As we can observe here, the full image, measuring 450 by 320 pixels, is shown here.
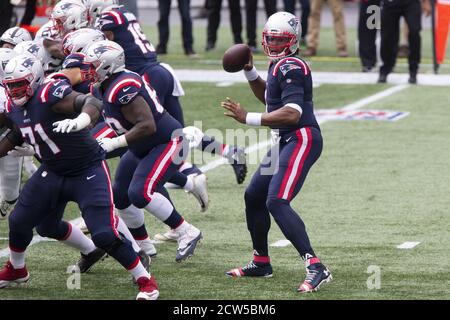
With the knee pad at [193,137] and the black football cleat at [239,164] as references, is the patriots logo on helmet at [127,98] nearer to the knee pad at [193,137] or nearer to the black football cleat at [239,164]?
the knee pad at [193,137]

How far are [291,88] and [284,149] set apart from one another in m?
0.41

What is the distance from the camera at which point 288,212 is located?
758 centimetres

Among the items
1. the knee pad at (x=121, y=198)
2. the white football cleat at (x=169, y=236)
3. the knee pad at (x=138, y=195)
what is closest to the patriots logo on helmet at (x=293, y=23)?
the knee pad at (x=138, y=195)

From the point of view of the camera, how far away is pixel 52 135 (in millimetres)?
7352

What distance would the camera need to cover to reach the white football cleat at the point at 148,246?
337 inches

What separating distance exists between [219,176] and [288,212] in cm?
402

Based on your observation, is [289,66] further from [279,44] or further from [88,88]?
[88,88]

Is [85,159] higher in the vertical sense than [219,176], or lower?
higher

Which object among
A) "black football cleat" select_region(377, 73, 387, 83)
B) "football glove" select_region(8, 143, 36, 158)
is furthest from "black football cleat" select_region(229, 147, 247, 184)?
"black football cleat" select_region(377, 73, 387, 83)

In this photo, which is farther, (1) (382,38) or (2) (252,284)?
(1) (382,38)

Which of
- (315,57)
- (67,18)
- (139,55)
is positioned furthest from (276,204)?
(315,57)

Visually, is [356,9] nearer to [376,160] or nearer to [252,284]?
[376,160]

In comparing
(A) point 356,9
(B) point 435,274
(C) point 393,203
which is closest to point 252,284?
(B) point 435,274

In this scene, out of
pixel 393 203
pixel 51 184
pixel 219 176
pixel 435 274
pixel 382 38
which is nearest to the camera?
pixel 51 184
